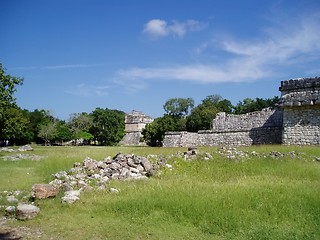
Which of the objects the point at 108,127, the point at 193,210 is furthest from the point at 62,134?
the point at 193,210

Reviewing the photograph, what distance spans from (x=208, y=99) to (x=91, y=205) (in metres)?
61.2

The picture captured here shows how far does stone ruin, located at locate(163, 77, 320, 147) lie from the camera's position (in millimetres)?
18609

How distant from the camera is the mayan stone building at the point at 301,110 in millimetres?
18453

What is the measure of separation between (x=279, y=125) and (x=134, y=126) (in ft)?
150

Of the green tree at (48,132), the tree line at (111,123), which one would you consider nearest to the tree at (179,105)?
the tree line at (111,123)

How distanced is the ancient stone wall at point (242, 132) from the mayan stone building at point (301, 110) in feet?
7.59

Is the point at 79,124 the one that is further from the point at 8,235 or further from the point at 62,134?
the point at 8,235

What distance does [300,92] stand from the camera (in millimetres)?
18922

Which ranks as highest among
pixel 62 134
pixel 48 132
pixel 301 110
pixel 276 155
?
pixel 301 110

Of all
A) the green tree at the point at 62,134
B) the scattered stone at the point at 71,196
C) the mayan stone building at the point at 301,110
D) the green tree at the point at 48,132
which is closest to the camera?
the scattered stone at the point at 71,196

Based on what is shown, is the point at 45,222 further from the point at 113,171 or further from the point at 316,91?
the point at 316,91

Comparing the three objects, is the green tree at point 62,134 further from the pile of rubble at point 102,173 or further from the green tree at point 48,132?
A: the pile of rubble at point 102,173

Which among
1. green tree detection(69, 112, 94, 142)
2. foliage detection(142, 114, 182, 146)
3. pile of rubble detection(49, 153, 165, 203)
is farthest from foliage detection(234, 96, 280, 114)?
pile of rubble detection(49, 153, 165, 203)

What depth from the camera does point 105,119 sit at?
59688 mm
